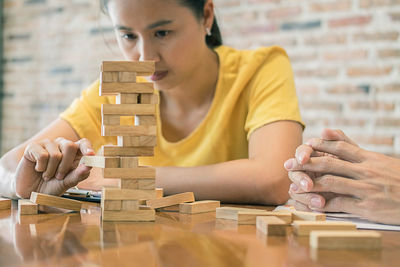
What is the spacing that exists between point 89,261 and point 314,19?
2.96 meters

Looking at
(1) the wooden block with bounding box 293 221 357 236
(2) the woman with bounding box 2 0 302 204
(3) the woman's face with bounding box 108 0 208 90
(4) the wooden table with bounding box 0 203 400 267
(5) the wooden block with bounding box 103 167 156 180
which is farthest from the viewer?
(3) the woman's face with bounding box 108 0 208 90

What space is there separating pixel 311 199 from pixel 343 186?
0.09m

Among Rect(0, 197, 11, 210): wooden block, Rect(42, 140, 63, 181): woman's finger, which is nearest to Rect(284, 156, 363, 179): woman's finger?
Rect(42, 140, 63, 181): woman's finger

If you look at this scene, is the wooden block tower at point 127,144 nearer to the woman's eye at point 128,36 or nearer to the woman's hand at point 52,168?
the woman's hand at point 52,168

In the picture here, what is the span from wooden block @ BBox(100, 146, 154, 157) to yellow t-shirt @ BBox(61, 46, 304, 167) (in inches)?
32.6

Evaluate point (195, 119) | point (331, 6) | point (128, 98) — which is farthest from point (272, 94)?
point (331, 6)

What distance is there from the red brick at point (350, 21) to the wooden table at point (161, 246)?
2510mm

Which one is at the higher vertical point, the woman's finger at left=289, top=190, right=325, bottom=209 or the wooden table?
the woman's finger at left=289, top=190, right=325, bottom=209

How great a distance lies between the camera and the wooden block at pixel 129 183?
0.94 m

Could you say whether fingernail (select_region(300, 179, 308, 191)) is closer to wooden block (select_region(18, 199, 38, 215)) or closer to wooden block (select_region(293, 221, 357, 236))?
wooden block (select_region(293, 221, 357, 236))

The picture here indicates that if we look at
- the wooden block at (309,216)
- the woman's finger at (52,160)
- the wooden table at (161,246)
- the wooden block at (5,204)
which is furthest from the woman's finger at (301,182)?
the wooden block at (5,204)

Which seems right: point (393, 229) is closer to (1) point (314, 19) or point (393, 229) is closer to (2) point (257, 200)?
(2) point (257, 200)

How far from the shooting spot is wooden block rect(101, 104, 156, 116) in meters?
0.94

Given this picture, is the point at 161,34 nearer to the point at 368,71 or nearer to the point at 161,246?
the point at 161,246
